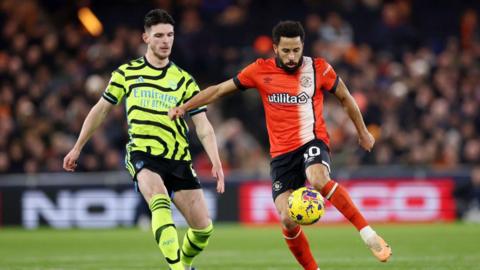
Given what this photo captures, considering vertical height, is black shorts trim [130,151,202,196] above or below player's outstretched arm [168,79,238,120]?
below

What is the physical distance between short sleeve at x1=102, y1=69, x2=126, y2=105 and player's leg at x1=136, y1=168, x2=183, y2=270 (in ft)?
2.58

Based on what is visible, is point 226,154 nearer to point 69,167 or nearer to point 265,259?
point 265,259

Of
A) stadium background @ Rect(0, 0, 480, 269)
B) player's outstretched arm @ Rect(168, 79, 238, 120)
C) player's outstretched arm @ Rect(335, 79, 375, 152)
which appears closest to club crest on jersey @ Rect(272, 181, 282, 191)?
player's outstretched arm @ Rect(335, 79, 375, 152)

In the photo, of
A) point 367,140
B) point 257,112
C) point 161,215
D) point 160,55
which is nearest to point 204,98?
point 160,55

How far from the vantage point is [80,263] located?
13227 millimetres

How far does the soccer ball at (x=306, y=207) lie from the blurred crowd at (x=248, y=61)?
38.6 ft

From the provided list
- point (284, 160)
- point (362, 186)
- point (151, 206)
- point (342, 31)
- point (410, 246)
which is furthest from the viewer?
point (342, 31)

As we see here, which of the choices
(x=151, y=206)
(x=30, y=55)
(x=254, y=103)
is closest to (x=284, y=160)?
(x=151, y=206)

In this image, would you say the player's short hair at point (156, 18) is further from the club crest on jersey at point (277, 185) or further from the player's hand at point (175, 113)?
the club crest on jersey at point (277, 185)

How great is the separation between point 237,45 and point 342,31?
8.37 feet

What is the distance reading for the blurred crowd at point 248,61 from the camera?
21375 mm

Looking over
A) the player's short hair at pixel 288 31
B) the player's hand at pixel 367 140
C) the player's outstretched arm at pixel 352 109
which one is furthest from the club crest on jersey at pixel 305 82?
the player's hand at pixel 367 140

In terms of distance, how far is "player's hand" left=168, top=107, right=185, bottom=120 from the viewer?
9547 mm

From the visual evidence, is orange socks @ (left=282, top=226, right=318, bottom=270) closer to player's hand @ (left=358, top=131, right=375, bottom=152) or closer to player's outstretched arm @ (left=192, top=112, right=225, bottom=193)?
player's outstretched arm @ (left=192, top=112, right=225, bottom=193)
